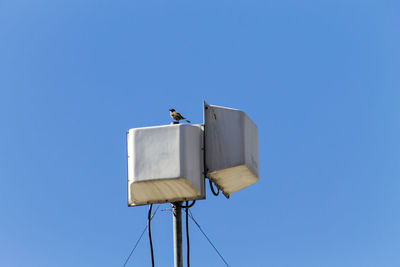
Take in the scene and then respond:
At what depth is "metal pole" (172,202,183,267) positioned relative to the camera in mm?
7301

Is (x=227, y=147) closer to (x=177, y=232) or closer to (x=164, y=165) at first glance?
(x=164, y=165)

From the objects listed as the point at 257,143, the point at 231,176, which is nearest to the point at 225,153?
the point at 231,176

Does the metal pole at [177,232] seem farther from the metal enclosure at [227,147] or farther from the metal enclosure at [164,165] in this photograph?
the metal enclosure at [227,147]

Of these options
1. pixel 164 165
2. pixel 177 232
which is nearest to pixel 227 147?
pixel 164 165

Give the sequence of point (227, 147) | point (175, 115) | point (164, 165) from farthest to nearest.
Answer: point (175, 115) < point (227, 147) < point (164, 165)

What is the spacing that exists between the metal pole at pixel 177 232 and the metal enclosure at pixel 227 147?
0.50 m

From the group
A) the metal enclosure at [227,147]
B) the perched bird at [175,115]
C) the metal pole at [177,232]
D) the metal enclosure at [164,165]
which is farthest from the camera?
the perched bird at [175,115]

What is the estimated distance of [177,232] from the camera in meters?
7.48

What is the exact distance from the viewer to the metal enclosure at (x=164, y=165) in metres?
7.43

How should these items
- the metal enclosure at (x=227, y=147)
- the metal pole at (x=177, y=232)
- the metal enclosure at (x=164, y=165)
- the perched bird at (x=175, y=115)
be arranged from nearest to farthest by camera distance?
the metal pole at (x=177, y=232), the metal enclosure at (x=164, y=165), the metal enclosure at (x=227, y=147), the perched bird at (x=175, y=115)

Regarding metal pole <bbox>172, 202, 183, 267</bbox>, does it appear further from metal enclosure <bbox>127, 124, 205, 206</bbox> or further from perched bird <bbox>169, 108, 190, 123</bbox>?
perched bird <bbox>169, 108, 190, 123</bbox>

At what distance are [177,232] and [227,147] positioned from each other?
111cm

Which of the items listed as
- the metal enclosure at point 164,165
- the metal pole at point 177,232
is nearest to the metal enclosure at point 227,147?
the metal enclosure at point 164,165

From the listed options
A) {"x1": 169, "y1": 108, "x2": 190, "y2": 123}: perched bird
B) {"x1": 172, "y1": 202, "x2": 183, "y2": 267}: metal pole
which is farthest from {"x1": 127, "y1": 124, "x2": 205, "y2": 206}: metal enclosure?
{"x1": 169, "y1": 108, "x2": 190, "y2": 123}: perched bird
